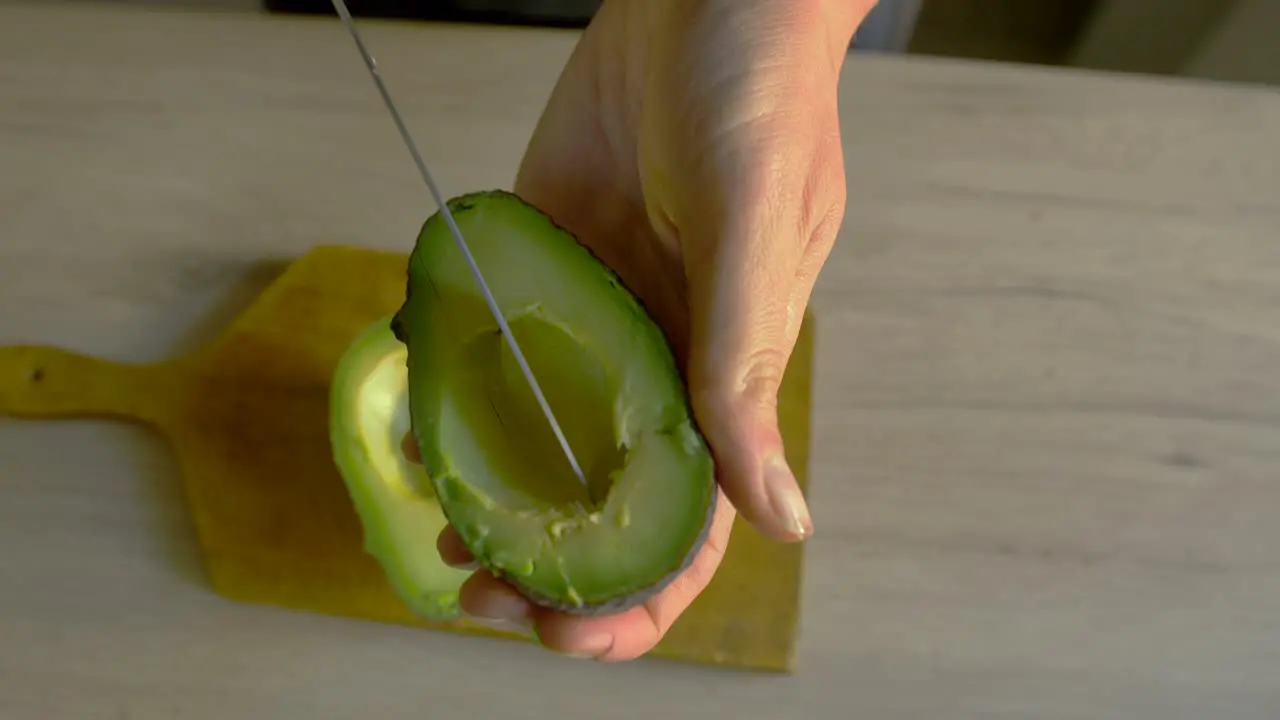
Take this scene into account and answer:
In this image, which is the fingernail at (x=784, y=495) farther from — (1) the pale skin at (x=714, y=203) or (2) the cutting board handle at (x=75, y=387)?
(2) the cutting board handle at (x=75, y=387)

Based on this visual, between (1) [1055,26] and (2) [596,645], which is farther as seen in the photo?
(1) [1055,26]

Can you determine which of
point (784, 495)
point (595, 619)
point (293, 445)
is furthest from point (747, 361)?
point (293, 445)

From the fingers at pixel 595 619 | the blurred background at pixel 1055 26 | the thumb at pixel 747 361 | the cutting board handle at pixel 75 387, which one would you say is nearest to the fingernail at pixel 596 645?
the fingers at pixel 595 619

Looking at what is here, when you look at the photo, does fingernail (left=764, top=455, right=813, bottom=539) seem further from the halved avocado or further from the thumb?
the halved avocado

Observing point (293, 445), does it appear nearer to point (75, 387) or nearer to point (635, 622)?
point (75, 387)

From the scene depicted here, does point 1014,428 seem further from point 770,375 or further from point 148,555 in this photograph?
point 148,555
